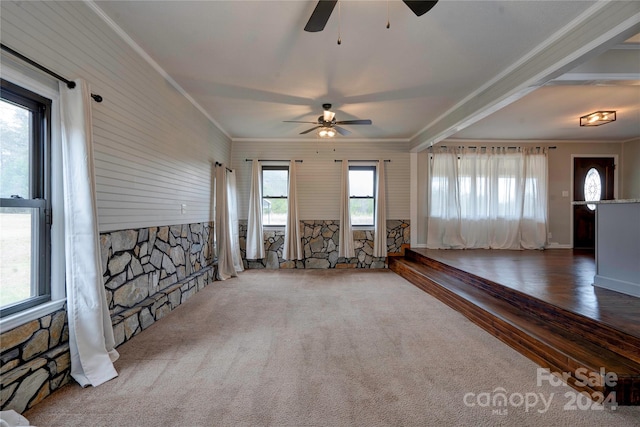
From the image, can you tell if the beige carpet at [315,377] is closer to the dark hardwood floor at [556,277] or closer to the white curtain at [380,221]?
the dark hardwood floor at [556,277]

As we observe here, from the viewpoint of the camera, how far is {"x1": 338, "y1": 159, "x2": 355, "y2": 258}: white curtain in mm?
6066

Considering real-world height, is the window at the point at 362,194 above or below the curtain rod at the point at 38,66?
below

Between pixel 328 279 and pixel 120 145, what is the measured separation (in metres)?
3.80

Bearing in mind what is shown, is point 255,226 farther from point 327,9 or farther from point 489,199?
point 489,199

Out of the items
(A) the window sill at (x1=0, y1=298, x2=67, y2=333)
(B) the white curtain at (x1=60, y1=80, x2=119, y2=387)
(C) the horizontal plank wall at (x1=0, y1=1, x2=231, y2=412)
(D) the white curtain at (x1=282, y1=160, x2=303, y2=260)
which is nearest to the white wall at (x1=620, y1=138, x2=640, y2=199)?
(D) the white curtain at (x1=282, y1=160, x2=303, y2=260)

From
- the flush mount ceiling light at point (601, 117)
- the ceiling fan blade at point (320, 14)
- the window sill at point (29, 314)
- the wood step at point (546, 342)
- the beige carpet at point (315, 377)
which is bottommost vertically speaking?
the beige carpet at point (315, 377)

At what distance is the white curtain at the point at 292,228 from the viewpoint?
600cm

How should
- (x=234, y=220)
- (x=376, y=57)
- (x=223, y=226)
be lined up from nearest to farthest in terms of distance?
(x=376, y=57)
(x=223, y=226)
(x=234, y=220)

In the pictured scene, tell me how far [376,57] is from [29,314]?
3.60 m

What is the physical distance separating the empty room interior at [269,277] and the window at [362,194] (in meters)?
1.56

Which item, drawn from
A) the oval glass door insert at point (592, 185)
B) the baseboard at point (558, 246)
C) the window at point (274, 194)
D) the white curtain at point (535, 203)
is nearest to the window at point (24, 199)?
the window at point (274, 194)

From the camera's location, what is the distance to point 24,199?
5.93 ft

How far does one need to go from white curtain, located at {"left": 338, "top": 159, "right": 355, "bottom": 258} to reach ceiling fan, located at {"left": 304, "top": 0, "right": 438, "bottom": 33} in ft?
13.8

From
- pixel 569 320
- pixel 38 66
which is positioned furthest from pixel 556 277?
pixel 38 66
